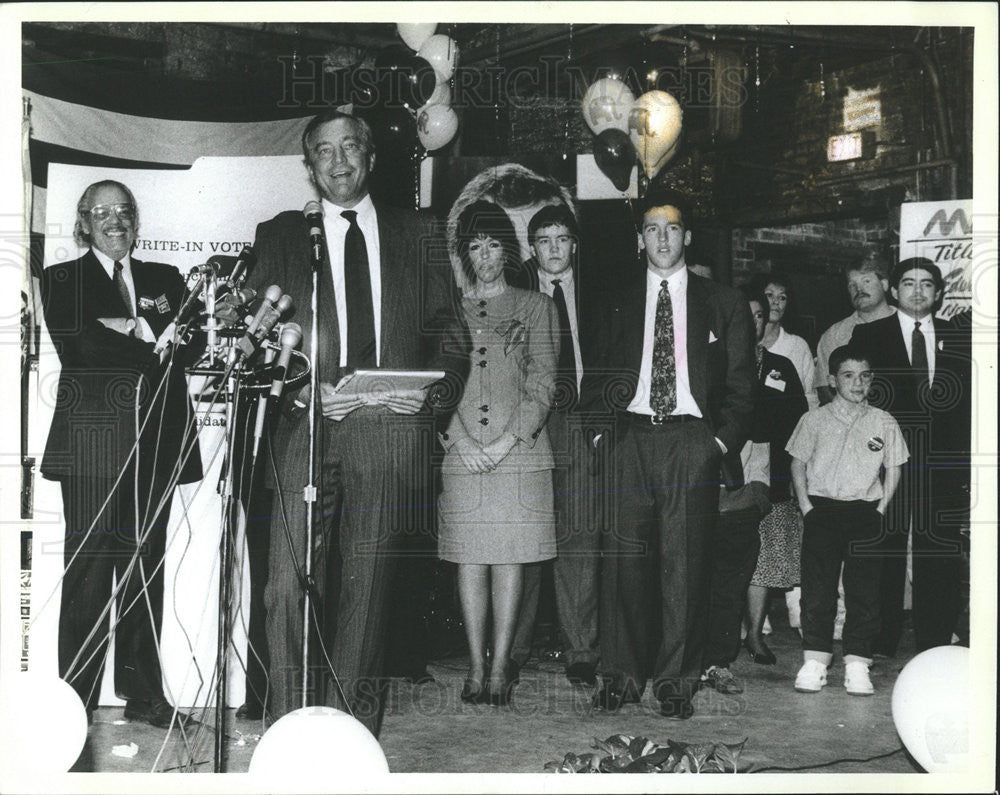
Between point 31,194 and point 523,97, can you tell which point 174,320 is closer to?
point 31,194

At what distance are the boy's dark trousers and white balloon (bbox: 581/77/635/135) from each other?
1736 mm

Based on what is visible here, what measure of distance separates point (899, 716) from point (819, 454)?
1050mm

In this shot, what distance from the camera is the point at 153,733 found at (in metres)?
4.45

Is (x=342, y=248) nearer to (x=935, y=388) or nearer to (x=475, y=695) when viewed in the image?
(x=475, y=695)

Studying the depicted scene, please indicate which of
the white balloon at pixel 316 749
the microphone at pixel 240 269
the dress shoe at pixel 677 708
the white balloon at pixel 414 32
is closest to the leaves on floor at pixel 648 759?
the dress shoe at pixel 677 708

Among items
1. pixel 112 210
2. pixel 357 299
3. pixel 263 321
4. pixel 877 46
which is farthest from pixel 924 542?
pixel 112 210

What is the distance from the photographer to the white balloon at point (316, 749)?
3617 mm

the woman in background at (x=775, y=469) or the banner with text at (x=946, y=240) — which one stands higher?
the banner with text at (x=946, y=240)

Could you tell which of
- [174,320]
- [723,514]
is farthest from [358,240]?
[723,514]

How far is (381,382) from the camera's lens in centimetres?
448

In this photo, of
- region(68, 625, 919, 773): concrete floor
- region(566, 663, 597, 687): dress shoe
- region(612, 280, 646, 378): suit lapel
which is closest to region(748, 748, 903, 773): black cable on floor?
region(68, 625, 919, 773): concrete floor

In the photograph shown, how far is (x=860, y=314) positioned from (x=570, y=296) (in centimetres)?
118

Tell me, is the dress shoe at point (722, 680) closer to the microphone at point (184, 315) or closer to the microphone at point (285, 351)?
the microphone at point (285, 351)

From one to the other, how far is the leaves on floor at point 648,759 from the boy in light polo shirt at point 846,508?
21.4 inches
